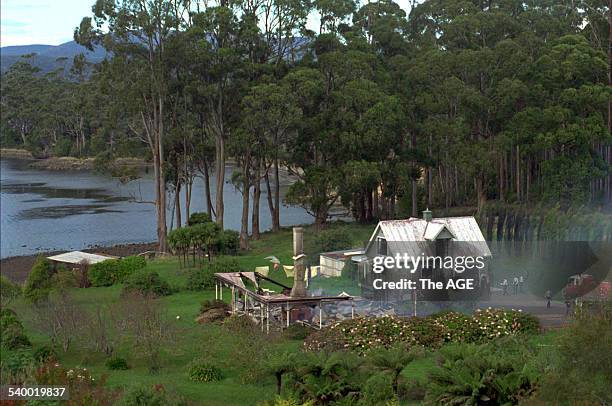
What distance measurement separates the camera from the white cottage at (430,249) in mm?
22219

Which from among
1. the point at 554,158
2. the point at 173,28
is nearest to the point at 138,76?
the point at 173,28

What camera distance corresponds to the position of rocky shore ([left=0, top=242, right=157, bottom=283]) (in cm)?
3978

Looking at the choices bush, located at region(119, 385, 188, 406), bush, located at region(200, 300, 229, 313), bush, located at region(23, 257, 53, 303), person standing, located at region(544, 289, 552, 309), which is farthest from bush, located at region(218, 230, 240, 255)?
bush, located at region(119, 385, 188, 406)

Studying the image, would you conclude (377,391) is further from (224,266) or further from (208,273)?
(224,266)

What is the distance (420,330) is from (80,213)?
43390 mm

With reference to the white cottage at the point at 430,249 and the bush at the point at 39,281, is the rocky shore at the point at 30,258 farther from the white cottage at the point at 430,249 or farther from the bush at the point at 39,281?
the white cottage at the point at 430,249

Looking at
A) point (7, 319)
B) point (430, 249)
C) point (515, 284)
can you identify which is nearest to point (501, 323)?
point (430, 249)

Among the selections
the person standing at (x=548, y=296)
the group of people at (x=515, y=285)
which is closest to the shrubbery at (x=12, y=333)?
the group of people at (x=515, y=285)

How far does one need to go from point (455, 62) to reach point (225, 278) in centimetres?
1994

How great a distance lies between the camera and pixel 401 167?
3966 cm

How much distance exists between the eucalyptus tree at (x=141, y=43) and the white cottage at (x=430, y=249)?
18.2m

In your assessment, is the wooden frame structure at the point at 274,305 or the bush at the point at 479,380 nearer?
the bush at the point at 479,380

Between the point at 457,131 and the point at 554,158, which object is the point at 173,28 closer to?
the point at 457,131

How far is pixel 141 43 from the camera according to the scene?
39.3 metres
